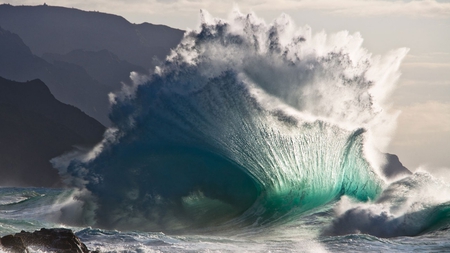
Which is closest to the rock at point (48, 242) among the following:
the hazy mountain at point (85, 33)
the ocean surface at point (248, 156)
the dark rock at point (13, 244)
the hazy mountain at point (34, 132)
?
the dark rock at point (13, 244)

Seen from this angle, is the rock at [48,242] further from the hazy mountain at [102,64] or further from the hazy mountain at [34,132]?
the hazy mountain at [102,64]

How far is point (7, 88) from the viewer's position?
247ft

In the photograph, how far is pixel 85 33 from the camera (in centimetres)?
12544

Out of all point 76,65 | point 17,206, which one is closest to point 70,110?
point 76,65

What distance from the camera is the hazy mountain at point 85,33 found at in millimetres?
118562

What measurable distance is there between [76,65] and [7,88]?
1430 inches

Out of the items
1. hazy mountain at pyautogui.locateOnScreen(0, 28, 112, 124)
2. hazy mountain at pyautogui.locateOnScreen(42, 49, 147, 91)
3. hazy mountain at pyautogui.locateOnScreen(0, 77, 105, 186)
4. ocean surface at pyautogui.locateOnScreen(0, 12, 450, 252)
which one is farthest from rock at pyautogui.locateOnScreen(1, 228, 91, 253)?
hazy mountain at pyautogui.locateOnScreen(42, 49, 147, 91)

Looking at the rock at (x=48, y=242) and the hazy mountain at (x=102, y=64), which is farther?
the hazy mountain at (x=102, y=64)

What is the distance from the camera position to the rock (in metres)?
14.3

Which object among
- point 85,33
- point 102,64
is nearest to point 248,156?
point 102,64

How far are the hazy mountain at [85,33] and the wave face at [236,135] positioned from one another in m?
90.5

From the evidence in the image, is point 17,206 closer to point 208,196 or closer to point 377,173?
point 208,196

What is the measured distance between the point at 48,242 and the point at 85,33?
373 ft

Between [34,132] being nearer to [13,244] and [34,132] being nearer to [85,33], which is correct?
[85,33]
